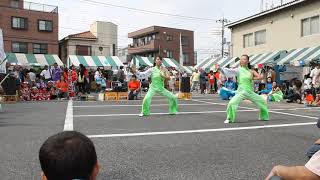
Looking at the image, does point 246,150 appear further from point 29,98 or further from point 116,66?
point 116,66

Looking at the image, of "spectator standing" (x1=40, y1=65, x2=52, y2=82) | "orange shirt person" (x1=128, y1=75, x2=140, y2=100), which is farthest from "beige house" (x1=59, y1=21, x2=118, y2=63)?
"orange shirt person" (x1=128, y1=75, x2=140, y2=100)

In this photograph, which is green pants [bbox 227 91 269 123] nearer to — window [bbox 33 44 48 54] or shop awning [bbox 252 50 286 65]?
shop awning [bbox 252 50 286 65]

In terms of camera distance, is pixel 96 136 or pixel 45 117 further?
pixel 45 117

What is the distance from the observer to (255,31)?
3172 centimetres

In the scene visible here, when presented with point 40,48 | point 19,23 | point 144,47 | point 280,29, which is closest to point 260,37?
point 280,29

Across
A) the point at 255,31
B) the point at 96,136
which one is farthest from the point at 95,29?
the point at 96,136

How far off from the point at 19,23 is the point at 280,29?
3238cm

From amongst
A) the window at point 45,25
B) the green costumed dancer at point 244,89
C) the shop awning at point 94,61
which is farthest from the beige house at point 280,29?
the window at point 45,25

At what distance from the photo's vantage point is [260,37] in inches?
1230

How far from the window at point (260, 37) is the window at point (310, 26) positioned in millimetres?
4600

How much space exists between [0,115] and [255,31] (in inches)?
933

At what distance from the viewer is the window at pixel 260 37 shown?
101 feet

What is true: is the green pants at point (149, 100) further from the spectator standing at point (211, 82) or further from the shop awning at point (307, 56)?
the spectator standing at point (211, 82)

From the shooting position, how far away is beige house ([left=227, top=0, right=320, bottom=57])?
25.4 metres
